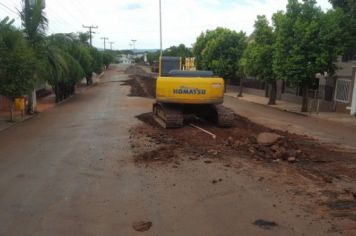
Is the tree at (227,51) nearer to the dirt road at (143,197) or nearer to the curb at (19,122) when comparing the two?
the curb at (19,122)

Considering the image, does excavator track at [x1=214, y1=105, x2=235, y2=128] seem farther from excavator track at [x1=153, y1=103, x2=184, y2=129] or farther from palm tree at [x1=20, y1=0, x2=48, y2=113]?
palm tree at [x1=20, y1=0, x2=48, y2=113]

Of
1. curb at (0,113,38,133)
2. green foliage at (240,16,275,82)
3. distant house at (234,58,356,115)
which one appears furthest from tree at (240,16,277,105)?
curb at (0,113,38,133)

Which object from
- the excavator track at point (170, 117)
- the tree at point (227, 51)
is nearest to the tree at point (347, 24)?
the excavator track at point (170, 117)

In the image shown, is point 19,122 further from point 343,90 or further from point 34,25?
point 343,90

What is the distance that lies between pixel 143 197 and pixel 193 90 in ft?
27.4

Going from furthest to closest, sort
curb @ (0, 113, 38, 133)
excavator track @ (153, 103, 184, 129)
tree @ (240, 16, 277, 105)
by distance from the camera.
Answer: tree @ (240, 16, 277, 105) → curb @ (0, 113, 38, 133) → excavator track @ (153, 103, 184, 129)

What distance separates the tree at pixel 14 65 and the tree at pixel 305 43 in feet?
50.6

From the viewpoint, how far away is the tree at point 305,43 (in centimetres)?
2631

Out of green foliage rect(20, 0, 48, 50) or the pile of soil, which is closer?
green foliage rect(20, 0, 48, 50)

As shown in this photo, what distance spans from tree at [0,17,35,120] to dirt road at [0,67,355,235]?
8.77 meters

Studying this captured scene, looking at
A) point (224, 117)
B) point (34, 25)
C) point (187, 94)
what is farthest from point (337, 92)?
point (34, 25)

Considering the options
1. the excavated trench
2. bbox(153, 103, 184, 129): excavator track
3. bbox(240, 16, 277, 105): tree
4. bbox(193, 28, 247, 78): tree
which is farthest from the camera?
bbox(193, 28, 247, 78): tree

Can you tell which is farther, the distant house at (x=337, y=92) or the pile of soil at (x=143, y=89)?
the pile of soil at (x=143, y=89)

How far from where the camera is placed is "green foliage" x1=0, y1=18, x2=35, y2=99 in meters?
21.4
